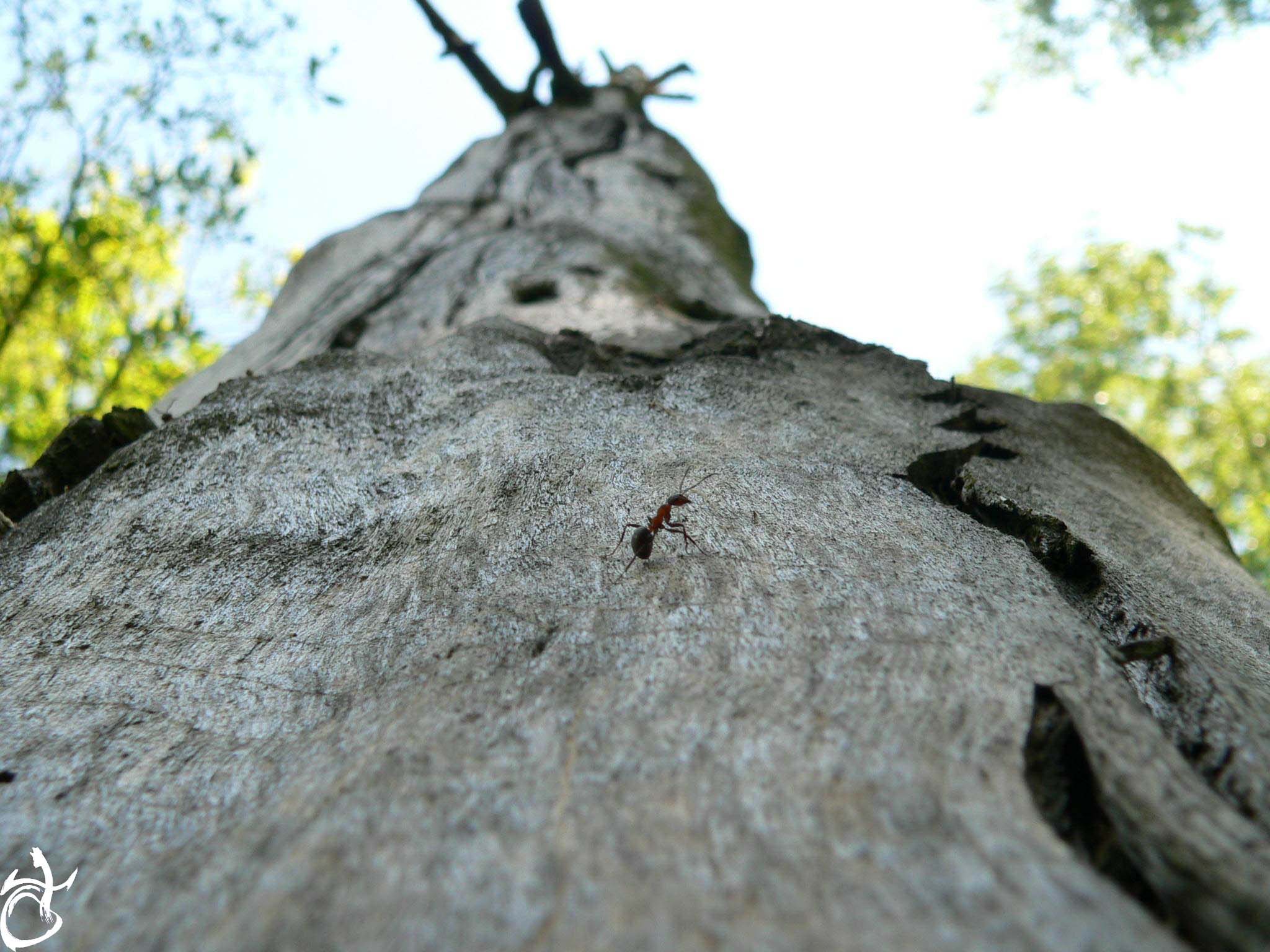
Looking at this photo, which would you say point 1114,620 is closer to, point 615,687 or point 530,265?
point 615,687

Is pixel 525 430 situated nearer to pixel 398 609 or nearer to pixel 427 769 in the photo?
pixel 398 609

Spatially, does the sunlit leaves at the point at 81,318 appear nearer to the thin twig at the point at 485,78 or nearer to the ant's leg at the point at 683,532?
the thin twig at the point at 485,78

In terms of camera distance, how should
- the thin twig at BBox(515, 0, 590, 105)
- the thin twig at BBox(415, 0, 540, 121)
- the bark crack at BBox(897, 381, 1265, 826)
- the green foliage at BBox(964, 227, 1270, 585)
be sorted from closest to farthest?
the bark crack at BBox(897, 381, 1265, 826), the thin twig at BBox(515, 0, 590, 105), the thin twig at BBox(415, 0, 540, 121), the green foliage at BBox(964, 227, 1270, 585)

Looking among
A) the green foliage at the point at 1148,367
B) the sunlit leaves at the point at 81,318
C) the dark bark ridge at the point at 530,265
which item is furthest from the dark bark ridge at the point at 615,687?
the green foliage at the point at 1148,367

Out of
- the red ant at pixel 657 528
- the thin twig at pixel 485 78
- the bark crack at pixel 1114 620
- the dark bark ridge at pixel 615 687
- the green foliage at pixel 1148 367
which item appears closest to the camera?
the dark bark ridge at pixel 615 687

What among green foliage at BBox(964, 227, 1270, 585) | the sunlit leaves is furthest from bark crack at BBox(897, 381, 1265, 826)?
green foliage at BBox(964, 227, 1270, 585)

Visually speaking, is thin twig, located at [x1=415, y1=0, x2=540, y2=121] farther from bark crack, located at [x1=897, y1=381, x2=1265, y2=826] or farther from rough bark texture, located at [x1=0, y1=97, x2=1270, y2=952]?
bark crack, located at [x1=897, y1=381, x2=1265, y2=826]
